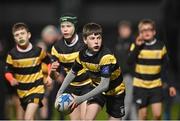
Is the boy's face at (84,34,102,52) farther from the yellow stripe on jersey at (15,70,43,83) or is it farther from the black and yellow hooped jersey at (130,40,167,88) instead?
the black and yellow hooped jersey at (130,40,167,88)

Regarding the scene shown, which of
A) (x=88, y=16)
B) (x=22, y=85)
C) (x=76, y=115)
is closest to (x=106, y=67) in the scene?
(x=76, y=115)

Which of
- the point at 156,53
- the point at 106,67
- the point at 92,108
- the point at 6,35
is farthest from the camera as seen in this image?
the point at 6,35

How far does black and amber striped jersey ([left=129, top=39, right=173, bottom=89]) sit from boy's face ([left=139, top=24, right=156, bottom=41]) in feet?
0.44

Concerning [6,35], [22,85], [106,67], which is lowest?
[6,35]

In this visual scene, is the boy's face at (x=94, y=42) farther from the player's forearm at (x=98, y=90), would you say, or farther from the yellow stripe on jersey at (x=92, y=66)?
the player's forearm at (x=98, y=90)

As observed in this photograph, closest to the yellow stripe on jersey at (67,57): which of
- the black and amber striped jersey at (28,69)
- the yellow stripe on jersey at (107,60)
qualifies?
the black and amber striped jersey at (28,69)

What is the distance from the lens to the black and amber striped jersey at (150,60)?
11.6 m

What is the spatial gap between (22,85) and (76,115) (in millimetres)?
1110

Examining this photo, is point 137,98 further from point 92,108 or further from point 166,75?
point 92,108

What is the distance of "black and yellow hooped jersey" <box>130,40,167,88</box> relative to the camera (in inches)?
458

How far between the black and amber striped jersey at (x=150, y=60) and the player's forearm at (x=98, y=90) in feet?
8.45

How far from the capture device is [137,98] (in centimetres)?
1191

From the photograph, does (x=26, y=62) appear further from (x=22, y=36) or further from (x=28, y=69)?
(x=22, y=36)

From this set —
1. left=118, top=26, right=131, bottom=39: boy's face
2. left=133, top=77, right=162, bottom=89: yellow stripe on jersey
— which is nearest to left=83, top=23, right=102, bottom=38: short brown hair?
left=133, top=77, right=162, bottom=89: yellow stripe on jersey
